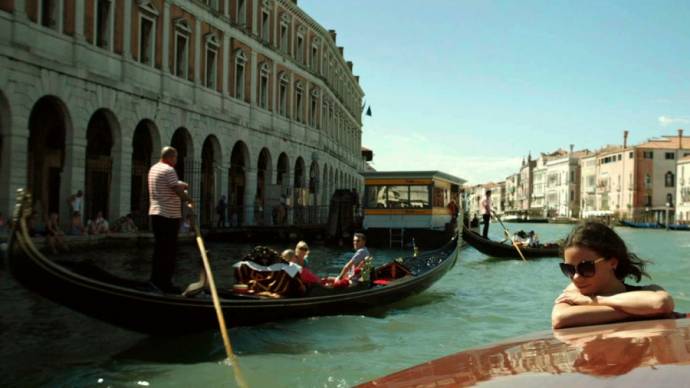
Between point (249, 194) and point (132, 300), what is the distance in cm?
1633

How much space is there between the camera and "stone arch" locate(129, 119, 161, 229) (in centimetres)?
1633

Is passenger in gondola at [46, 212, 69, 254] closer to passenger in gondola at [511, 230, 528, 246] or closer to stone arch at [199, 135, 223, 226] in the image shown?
stone arch at [199, 135, 223, 226]

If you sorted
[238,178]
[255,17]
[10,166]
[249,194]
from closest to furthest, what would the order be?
[10,166]
[249,194]
[255,17]
[238,178]

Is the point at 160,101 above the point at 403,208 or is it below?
above

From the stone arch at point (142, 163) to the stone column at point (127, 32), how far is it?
5.44ft

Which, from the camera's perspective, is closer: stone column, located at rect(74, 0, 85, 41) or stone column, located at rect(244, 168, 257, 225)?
stone column, located at rect(74, 0, 85, 41)

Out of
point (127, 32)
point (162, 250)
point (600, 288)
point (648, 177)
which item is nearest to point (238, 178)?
point (127, 32)

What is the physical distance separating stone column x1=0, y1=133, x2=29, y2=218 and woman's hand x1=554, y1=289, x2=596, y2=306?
37.5ft

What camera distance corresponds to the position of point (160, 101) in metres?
16.5

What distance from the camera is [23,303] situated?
7.05 m

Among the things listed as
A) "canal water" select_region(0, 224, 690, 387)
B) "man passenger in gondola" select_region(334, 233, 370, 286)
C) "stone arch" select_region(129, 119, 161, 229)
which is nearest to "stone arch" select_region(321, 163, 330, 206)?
"stone arch" select_region(129, 119, 161, 229)

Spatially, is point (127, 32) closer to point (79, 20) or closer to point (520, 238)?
point (79, 20)

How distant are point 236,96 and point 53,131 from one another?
6307 mm

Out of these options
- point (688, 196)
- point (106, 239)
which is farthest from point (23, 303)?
point (688, 196)
